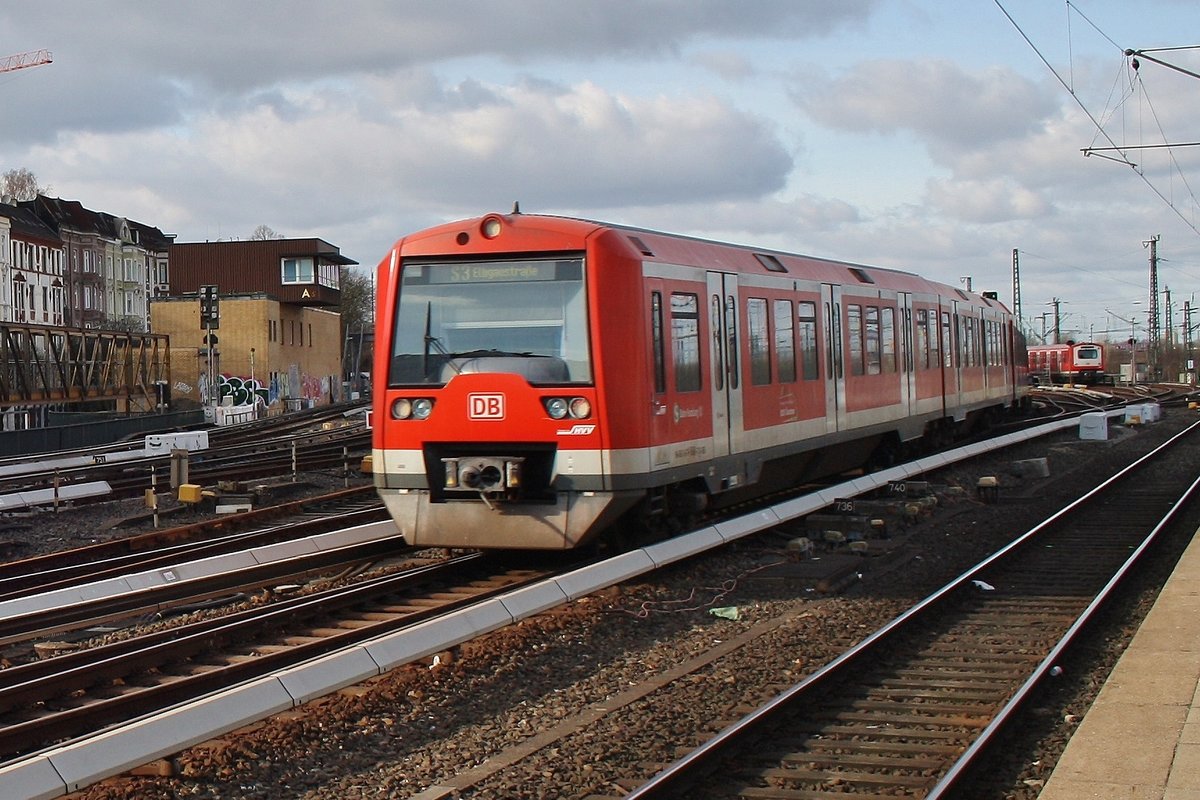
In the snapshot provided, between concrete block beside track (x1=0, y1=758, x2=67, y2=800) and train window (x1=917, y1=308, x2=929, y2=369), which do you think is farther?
train window (x1=917, y1=308, x2=929, y2=369)

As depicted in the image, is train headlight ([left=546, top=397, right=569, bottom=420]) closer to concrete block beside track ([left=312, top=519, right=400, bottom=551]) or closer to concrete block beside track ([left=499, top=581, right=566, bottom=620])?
concrete block beside track ([left=499, top=581, right=566, bottom=620])

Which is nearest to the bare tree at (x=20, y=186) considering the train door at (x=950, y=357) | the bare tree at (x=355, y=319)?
the bare tree at (x=355, y=319)

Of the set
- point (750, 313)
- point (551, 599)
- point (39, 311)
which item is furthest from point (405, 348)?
point (39, 311)

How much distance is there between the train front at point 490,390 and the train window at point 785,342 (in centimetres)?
425

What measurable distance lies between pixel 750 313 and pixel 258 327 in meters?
54.0

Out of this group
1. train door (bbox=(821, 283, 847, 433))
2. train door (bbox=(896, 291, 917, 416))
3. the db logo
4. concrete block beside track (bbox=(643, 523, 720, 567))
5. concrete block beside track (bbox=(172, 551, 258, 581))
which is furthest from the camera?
train door (bbox=(896, 291, 917, 416))

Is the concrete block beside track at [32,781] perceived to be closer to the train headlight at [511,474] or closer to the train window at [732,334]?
the train headlight at [511,474]

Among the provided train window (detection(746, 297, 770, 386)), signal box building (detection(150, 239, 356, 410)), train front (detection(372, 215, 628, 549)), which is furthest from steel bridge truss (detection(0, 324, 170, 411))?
train front (detection(372, 215, 628, 549))

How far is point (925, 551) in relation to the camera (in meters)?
14.1

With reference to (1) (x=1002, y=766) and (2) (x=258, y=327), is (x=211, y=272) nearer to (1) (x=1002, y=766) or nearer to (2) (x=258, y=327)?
(2) (x=258, y=327)

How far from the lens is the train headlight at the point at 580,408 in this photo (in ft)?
37.4

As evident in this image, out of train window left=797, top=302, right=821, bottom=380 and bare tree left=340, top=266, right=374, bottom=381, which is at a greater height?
bare tree left=340, top=266, right=374, bottom=381

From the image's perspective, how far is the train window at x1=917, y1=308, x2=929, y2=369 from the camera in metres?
22.0

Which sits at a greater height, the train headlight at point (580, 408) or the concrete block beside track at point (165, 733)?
the train headlight at point (580, 408)
